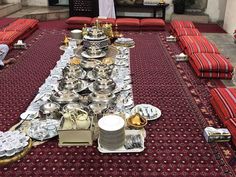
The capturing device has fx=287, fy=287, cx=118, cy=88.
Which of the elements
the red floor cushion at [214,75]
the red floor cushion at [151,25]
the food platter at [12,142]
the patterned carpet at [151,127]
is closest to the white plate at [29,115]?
the patterned carpet at [151,127]

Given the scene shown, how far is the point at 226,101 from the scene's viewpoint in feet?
8.53

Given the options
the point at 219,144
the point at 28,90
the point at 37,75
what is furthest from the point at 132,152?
the point at 37,75

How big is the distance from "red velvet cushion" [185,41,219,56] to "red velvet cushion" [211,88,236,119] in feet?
4.30

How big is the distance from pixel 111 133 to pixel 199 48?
2.53 m

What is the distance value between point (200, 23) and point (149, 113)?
→ 5558 mm

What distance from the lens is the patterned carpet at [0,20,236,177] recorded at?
1.99 metres

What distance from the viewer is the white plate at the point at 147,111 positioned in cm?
254

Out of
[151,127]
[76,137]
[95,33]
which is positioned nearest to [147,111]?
[151,127]

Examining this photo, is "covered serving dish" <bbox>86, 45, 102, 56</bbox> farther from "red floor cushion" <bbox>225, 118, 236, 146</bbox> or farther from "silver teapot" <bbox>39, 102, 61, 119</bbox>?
"red floor cushion" <bbox>225, 118, 236, 146</bbox>

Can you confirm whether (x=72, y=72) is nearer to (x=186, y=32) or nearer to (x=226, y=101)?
(x=226, y=101)

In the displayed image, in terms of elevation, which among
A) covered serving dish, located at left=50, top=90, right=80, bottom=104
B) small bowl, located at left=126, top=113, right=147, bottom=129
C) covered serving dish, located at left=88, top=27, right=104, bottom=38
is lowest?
small bowl, located at left=126, top=113, right=147, bottom=129

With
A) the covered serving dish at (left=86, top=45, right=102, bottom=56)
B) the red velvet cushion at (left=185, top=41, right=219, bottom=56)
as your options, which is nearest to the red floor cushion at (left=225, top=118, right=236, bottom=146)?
the red velvet cushion at (left=185, top=41, right=219, bottom=56)

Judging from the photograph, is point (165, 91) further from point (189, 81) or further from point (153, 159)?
point (153, 159)

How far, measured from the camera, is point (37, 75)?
11.5 feet
